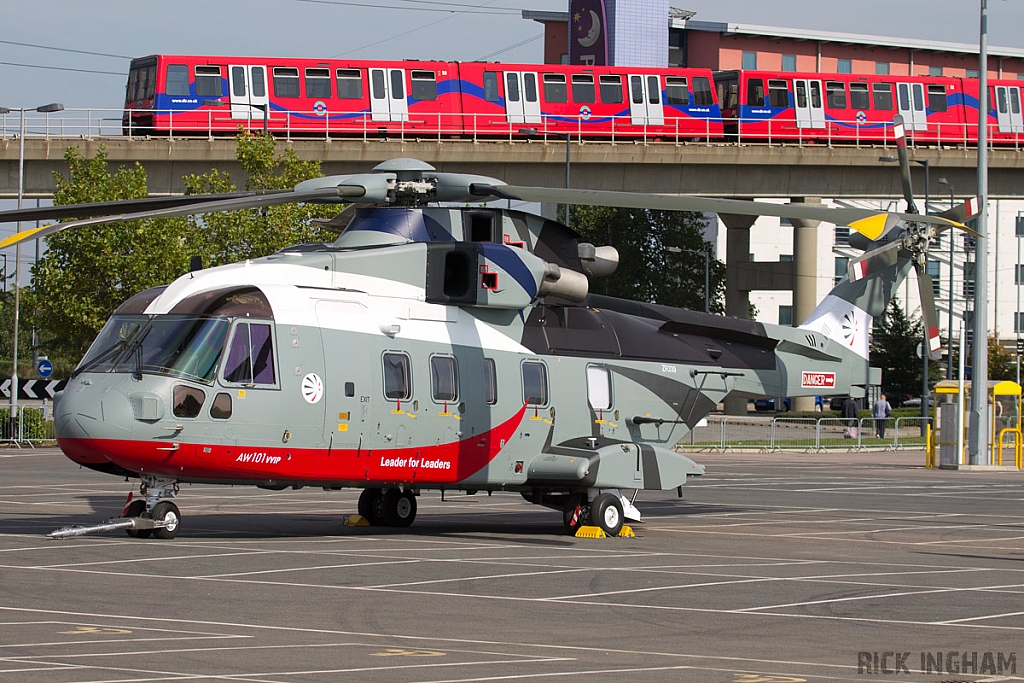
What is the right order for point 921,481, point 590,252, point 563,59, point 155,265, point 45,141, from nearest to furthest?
point 590,252, point 921,481, point 155,265, point 45,141, point 563,59

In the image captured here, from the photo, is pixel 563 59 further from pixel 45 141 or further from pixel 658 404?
pixel 658 404

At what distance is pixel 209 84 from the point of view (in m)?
46.7

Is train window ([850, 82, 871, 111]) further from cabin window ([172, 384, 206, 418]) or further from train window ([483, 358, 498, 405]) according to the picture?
cabin window ([172, 384, 206, 418])

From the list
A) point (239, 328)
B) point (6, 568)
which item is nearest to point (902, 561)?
point (239, 328)

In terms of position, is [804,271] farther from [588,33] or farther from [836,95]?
[588,33]

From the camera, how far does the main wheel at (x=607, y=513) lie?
1697 cm

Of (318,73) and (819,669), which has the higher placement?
(318,73)

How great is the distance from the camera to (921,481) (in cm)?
2961

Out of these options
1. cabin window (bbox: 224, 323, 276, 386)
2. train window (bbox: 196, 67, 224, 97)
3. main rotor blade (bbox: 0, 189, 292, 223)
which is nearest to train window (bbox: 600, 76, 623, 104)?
train window (bbox: 196, 67, 224, 97)

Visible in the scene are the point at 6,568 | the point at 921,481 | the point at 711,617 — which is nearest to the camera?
the point at 711,617

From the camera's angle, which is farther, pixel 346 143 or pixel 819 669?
pixel 346 143

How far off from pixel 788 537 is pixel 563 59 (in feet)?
262

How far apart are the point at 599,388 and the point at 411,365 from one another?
3.18 m

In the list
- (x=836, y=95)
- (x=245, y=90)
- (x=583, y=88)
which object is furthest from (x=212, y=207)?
(x=836, y=95)
